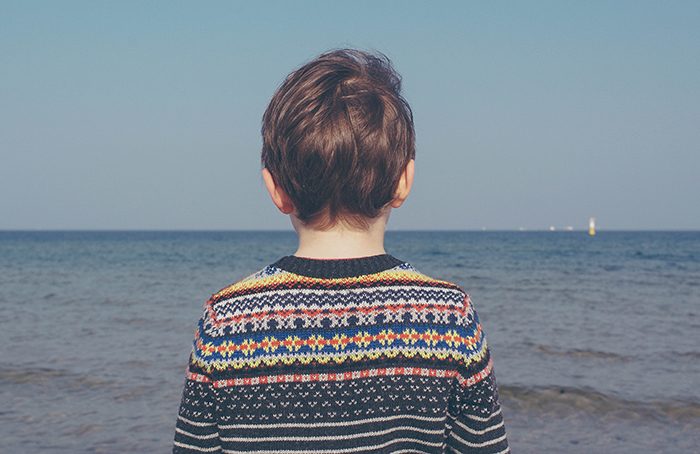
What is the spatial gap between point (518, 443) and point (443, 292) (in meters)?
4.37

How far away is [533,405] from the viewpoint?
5.82 metres

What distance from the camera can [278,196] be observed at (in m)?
1.32

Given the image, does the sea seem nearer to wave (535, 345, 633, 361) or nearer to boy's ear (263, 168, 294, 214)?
wave (535, 345, 633, 361)

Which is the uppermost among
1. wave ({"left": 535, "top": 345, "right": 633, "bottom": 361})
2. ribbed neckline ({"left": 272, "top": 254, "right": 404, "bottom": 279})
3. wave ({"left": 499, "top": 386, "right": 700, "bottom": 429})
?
ribbed neckline ({"left": 272, "top": 254, "right": 404, "bottom": 279})

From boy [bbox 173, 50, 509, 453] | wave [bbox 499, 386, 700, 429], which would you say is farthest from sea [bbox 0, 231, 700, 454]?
boy [bbox 173, 50, 509, 453]

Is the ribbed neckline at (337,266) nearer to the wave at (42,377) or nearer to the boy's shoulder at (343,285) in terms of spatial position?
the boy's shoulder at (343,285)

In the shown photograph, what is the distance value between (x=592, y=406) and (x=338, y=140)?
573 centimetres

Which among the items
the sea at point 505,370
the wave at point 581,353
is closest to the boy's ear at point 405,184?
the sea at point 505,370

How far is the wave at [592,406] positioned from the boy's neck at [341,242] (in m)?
5.12

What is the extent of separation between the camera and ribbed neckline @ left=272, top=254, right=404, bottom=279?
123 centimetres

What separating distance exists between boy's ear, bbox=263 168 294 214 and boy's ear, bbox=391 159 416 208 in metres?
0.26

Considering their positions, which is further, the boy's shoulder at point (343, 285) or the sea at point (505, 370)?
the sea at point (505, 370)

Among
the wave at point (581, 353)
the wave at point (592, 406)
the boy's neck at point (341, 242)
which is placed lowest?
the wave at point (592, 406)

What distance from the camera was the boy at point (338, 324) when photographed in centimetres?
122
